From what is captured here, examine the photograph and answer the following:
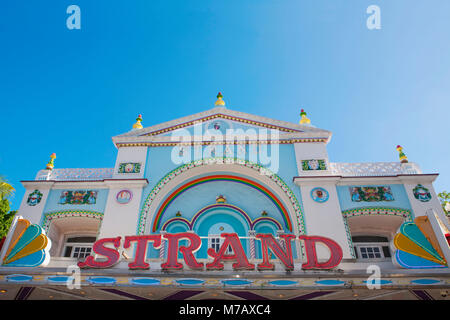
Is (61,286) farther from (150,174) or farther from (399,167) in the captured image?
(399,167)

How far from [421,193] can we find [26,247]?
45.7 feet

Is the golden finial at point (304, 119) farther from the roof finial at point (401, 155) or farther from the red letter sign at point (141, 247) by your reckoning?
the red letter sign at point (141, 247)

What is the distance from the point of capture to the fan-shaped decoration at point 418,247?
896cm

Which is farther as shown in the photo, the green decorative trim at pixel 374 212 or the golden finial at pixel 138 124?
the golden finial at pixel 138 124

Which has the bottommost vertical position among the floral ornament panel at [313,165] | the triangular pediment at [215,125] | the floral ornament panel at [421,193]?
the floral ornament panel at [421,193]

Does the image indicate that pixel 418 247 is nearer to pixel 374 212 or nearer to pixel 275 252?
pixel 374 212

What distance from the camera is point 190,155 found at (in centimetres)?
1479

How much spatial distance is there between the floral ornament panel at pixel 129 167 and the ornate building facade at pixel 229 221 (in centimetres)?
7

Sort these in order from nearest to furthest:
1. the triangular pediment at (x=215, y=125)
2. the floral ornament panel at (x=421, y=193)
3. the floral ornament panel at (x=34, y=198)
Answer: the floral ornament panel at (x=421, y=193)
the floral ornament panel at (x=34, y=198)
the triangular pediment at (x=215, y=125)

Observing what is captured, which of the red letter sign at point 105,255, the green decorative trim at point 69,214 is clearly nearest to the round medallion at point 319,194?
the red letter sign at point 105,255

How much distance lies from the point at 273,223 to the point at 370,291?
5591 mm

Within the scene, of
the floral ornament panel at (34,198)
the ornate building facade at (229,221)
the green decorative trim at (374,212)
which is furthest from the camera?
the floral ornament panel at (34,198)

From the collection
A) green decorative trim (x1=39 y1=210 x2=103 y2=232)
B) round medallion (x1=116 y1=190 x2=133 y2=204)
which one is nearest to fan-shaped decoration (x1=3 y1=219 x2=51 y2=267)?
green decorative trim (x1=39 y1=210 x2=103 y2=232)
